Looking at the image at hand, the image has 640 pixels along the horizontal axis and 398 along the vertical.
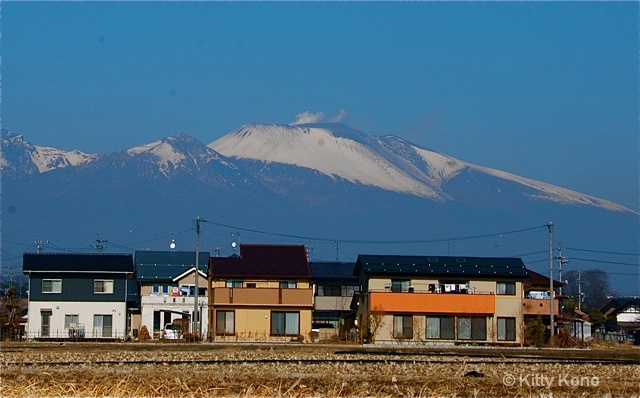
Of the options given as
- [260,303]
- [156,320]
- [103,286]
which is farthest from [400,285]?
[103,286]

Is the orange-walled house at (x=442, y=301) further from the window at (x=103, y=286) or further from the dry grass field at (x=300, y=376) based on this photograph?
the dry grass field at (x=300, y=376)

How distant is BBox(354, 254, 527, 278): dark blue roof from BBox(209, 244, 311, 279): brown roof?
11.9ft

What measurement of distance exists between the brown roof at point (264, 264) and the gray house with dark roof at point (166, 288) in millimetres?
3343

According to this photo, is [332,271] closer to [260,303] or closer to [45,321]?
[260,303]

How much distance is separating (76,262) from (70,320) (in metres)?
2.84

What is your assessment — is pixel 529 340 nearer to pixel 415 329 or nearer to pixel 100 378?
pixel 415 329

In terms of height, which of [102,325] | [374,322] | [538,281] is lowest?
[102,325]

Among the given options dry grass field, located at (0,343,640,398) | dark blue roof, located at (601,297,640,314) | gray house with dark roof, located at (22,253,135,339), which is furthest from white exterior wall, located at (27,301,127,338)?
dark blue roof, located at (601,297,640,314)

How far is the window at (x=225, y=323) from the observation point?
47781 mm

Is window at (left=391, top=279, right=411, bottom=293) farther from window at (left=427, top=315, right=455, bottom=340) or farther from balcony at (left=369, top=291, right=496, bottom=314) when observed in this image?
window at (left=427, top=315, right=455, bottom=340)

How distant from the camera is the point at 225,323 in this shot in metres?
48.0

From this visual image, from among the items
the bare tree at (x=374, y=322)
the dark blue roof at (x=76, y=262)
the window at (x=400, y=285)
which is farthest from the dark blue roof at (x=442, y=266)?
the dark blue roof at (x=76, y=262)

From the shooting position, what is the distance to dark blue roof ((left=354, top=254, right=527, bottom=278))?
46.9 meters

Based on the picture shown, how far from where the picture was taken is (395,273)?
46938 millimetres
